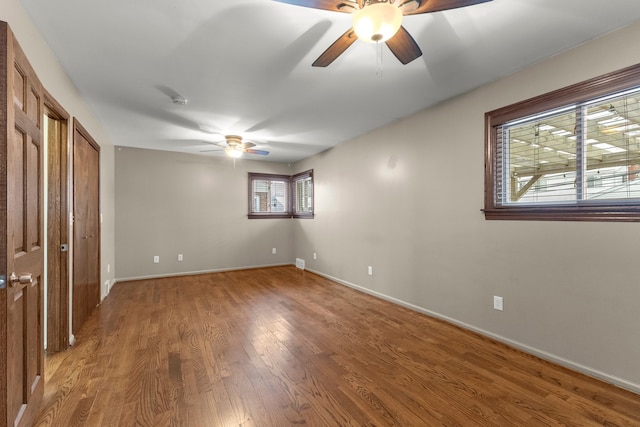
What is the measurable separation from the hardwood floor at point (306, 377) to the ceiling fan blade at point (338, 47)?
2.12 meters

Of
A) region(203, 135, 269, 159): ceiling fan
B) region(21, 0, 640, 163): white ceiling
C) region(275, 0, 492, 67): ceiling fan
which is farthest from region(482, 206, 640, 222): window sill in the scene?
region(203, 135, 269, 159): ceiling fan

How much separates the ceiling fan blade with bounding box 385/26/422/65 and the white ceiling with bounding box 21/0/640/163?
240mm

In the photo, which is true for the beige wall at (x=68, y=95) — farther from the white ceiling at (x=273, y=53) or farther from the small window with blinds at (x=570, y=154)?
the small window with blinds at (x=570, y=154)

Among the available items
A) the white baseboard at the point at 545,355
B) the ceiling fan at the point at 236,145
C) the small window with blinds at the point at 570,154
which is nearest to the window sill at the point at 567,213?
the small window with blinds at the point at 570,154

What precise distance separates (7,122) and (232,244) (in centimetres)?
460

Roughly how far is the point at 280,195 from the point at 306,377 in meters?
4.65

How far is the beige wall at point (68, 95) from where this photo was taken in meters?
1.54

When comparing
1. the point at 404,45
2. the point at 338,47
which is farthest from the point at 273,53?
the point at 404,45

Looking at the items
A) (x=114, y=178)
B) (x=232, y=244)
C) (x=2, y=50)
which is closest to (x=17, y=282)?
(x=2, y=50)

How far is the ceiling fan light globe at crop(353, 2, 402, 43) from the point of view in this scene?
4.09 ft

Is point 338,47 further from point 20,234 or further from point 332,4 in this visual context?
point 20,234

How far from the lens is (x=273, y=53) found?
6.73 ft

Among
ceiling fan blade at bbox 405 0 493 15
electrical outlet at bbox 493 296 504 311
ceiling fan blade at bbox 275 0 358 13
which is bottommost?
electrical outlet at bbox 493 296 504 311

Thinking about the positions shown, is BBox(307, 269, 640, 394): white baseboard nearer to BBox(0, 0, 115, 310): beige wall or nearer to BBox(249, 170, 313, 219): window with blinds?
BBox(249, 170, 313, 219): window with blinds
